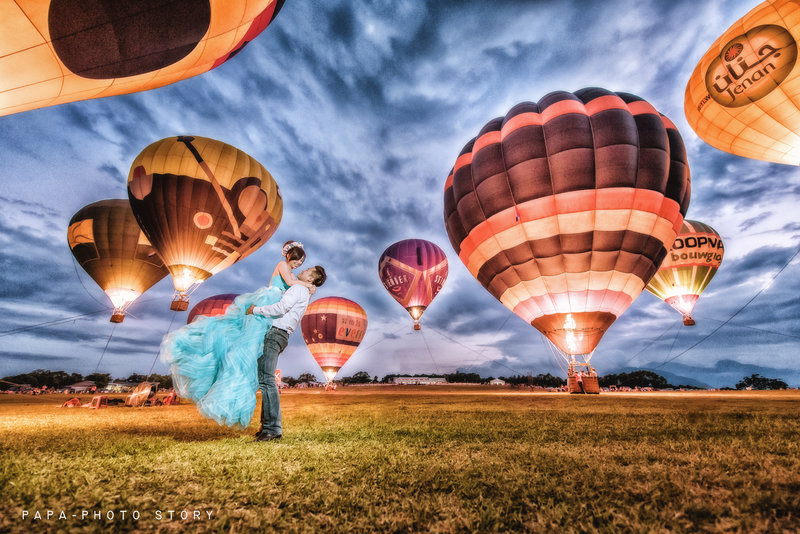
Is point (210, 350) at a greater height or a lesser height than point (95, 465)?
greater

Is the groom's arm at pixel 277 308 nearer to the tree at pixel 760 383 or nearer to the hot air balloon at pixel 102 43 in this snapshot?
the hot air balloon at pixel 102 43

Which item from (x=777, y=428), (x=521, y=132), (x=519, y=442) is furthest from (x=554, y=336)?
(x=519, y=442)

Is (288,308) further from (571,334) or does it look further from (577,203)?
(571,334)

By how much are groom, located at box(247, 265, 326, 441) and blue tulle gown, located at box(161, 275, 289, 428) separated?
0.28 feet

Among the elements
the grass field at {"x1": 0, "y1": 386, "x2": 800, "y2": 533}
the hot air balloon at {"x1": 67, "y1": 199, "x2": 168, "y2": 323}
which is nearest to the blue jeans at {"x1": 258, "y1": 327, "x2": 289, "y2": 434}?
the grass field at {"x1": 0, "y1": 386, "x2": 800, "y2": 533}

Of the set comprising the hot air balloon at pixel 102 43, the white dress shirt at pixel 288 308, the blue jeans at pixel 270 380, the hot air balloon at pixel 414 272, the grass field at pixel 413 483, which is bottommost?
the grass field at pixel 413 483

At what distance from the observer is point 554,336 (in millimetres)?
13070

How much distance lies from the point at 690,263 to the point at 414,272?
17.7 metres

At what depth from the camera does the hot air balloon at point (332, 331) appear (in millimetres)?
27203

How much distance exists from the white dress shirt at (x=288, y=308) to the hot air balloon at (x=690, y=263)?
→ 80.8ft

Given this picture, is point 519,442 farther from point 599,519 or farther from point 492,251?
point 492,251

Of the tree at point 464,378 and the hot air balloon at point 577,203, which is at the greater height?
the hot air balloon at point 577,203

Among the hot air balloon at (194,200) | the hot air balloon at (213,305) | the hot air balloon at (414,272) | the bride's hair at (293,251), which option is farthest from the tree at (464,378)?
the bride's hair at (293,251)

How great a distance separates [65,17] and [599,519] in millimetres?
6227
